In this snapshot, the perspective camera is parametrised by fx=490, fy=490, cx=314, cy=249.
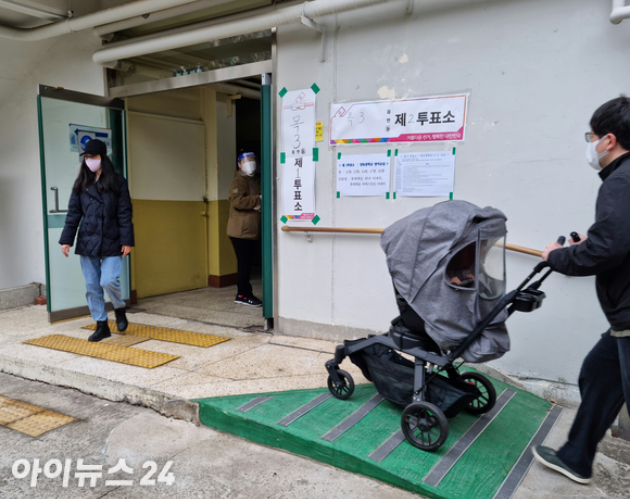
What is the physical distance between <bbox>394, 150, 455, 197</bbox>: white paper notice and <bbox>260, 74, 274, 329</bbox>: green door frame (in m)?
1.33

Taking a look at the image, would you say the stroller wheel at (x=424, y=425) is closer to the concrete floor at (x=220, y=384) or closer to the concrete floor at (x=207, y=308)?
the concrete floor at (x=220, y=384)

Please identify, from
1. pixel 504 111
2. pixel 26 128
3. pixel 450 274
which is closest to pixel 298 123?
pixel 504 111

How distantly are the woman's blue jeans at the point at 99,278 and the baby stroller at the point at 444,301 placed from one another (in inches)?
114

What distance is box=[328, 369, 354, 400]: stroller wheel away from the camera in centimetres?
324

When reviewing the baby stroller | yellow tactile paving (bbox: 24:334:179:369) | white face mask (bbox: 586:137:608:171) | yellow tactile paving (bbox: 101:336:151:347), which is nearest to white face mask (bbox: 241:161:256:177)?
yellow tactile paving (bbox: 101:336:151:347)

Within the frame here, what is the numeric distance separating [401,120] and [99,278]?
3.17 metres

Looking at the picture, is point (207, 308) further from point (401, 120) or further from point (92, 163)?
point (401, 120)

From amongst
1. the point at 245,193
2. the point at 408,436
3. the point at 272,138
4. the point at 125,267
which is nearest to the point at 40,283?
the point at 125,267

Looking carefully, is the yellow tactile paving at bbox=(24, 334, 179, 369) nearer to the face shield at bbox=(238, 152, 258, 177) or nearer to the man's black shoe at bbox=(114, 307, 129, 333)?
the man's black shoe at bbox=(114, 307, 129, 333)

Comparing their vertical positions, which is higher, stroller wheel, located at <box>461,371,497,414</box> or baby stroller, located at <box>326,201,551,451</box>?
baby stroller, located at <box>326,201,551,451</box>

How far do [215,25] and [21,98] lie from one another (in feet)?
11.4

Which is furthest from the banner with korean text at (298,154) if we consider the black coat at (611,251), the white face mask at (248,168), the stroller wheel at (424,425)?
the black coat at (611,251)

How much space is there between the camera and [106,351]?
440 cm

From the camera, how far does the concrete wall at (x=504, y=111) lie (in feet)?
11.2
